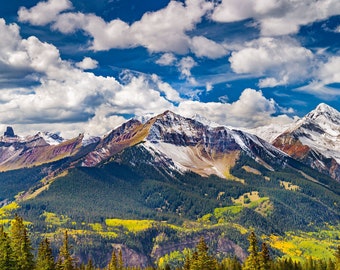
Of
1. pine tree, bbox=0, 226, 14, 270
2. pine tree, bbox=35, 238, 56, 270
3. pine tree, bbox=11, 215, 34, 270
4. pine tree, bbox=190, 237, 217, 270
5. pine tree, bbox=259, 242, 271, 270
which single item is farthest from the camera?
pine tree, bbox=35, 238, 56, 270

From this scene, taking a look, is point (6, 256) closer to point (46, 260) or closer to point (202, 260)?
point (46, 260)

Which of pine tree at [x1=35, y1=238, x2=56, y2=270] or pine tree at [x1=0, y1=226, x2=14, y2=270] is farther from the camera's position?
pine tree at [x1=35, y1=238, x2=56, y2=270]

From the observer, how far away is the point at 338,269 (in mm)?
159000

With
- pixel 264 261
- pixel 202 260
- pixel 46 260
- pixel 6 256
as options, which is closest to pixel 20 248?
pixel 6 256

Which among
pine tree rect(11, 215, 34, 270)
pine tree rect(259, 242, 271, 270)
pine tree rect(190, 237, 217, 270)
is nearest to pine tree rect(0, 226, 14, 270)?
pine tree rect(11, 215, 34, 270)

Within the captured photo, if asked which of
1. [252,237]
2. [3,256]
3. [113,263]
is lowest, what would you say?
[113,263]

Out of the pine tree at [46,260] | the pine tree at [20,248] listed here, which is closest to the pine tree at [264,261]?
the pine tree at [46,260]

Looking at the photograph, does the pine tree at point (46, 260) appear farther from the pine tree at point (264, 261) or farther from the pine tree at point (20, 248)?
the pine tree at point (264, 261)

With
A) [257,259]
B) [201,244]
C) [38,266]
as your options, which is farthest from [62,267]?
[257,259]

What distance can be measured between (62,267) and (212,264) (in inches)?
1522

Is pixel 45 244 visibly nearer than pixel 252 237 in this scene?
No

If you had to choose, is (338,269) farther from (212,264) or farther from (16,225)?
(16,225)

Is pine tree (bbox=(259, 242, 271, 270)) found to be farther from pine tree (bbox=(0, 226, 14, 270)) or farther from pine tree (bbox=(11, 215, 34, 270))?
pine tree (bbox=(0, 226, 14, 270))

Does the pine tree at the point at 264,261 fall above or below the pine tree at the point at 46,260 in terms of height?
above
